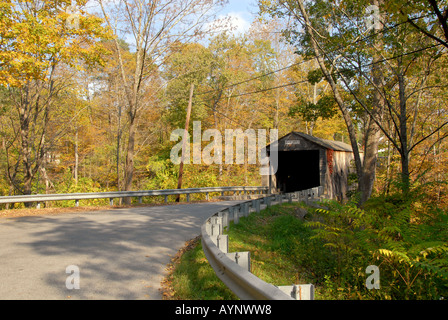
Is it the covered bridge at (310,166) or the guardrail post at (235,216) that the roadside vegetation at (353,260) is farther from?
the covered bridge at (310,166)

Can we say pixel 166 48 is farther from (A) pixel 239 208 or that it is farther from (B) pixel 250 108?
(B) pixel 250 108

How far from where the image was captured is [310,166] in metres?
29.5

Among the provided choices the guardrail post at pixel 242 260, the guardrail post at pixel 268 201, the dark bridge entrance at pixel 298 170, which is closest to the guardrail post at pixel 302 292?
the guardrail post at pixel 242 260

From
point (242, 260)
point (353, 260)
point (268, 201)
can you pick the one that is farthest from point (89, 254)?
point (268, 201)

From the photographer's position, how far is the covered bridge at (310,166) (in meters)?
22.9

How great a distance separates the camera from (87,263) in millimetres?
5633

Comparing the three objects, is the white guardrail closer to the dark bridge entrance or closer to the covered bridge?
the covered bridge

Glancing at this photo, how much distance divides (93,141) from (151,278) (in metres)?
34.5

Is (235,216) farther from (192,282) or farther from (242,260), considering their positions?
(242,260)

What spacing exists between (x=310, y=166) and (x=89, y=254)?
25203mm

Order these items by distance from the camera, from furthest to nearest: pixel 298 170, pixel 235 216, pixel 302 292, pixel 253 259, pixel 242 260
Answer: pixel 298 170, pixel 235 216, pixel 253 259, pixel 242 260, pixel 302 292

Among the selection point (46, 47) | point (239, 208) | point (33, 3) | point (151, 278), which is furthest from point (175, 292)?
point (33, 3)

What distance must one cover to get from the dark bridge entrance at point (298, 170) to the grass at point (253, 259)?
14617mm
